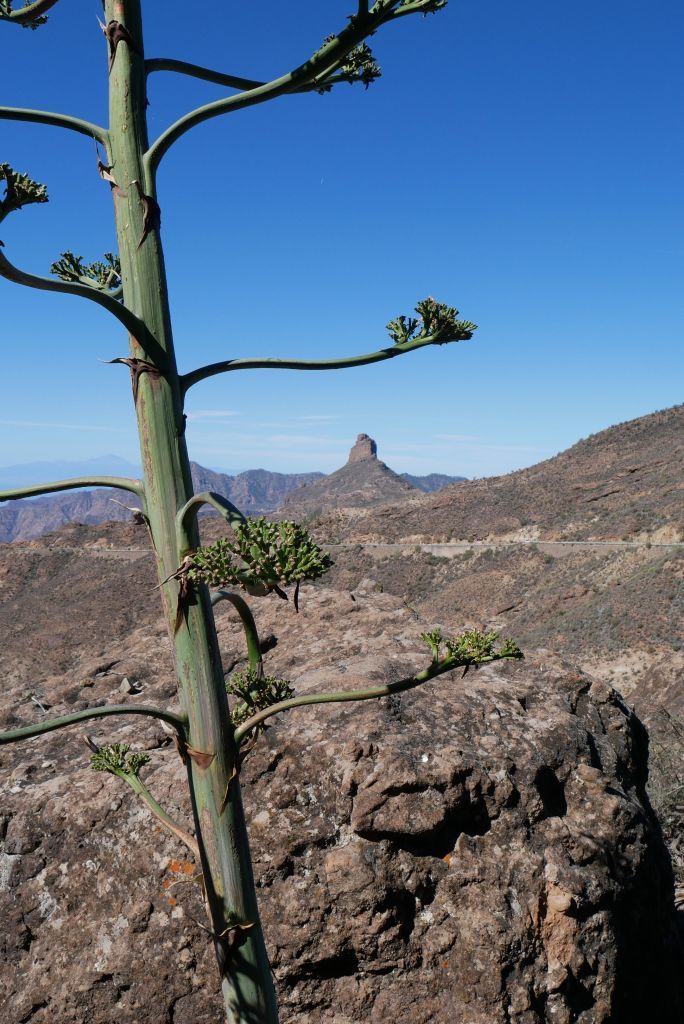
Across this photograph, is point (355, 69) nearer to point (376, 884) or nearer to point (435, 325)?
point (435, 325)

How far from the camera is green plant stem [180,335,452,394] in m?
2.63

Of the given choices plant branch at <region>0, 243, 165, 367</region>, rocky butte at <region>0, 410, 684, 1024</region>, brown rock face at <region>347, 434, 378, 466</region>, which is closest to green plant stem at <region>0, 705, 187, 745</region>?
plant branch at <region>0, 243, 165, 367</region>

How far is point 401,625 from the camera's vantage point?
21.6 ft

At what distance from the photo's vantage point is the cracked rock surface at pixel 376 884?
4098mm

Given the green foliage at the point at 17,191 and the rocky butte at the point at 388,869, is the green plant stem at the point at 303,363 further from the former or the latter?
the rocky butte at the point at 388,869

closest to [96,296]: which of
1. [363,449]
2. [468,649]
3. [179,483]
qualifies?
[179,483]

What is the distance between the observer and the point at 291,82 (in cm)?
244

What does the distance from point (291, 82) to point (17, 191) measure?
98 cm

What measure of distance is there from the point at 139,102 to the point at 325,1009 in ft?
14.9

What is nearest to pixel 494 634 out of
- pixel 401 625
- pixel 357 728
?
pixel 357 728

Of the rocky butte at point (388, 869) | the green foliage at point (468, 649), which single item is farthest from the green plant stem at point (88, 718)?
the rocky butte at point (388, 869)

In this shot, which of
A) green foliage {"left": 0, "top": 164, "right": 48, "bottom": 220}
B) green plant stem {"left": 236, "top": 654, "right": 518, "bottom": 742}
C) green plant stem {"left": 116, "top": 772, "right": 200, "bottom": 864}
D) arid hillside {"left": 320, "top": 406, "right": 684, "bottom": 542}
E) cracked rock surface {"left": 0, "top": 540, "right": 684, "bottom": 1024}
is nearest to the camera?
green foliage {"left": 0, "top": 164, "right": 48, "bottom": 220}

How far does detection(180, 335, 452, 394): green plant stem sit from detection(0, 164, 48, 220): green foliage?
775 millimetres

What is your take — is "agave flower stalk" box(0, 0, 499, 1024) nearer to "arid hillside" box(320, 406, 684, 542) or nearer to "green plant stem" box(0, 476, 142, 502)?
"green plant stem" box(0, 476, 142, 502)
